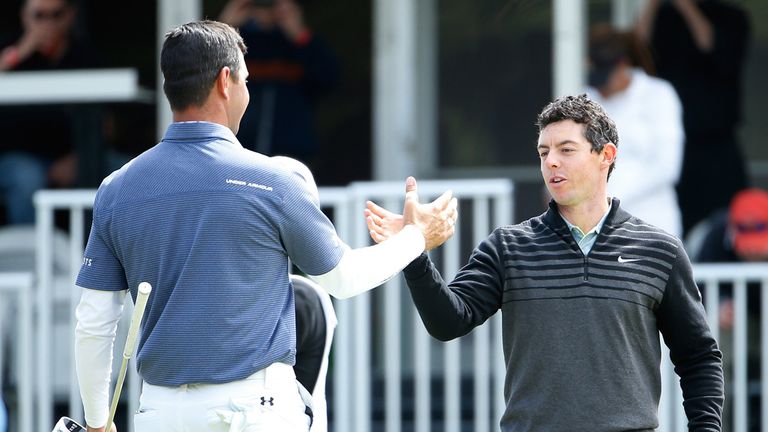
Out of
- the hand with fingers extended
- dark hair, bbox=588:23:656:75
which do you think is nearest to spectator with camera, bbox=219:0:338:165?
dark hair, bbox=588:23:656:75

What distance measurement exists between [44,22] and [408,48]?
6.84 feet

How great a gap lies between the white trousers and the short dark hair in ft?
3.40

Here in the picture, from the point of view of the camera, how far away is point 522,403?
12.3 feet

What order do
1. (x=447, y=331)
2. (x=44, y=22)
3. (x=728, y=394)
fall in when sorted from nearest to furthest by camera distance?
1. (x=447, y=331)
2. (x=728, y=394)
3. (x=44, y=22)

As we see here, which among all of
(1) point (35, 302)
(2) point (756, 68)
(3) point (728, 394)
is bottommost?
(3) point (728, 394)

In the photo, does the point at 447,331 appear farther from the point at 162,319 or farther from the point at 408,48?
the point at 408,48

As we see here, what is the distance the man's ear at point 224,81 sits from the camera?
365 centimetres

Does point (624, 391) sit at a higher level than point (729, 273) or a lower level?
lower

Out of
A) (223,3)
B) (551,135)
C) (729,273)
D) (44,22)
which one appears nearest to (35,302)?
(44,22)

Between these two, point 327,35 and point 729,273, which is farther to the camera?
point 327,35

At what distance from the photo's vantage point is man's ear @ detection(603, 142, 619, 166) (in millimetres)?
3949

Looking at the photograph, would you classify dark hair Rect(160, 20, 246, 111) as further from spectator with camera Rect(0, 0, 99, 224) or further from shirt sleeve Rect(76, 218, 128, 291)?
spectator with camera Rect(0, 0, 99, 224)

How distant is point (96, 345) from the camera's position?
12.4ft

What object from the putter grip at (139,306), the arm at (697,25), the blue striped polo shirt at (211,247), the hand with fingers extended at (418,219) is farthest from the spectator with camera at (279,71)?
the putter grip at (139,306)
